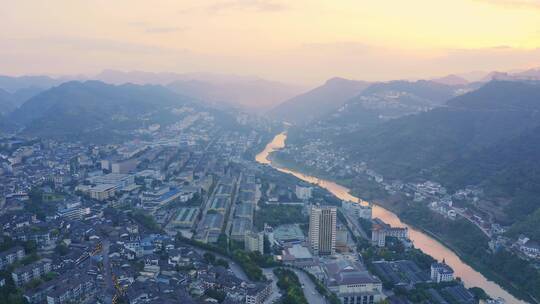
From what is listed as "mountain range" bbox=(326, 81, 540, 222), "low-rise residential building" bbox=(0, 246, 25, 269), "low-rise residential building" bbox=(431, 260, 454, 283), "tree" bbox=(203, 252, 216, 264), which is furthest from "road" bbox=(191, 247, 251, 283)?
"mountain range" bbox=(326, 81, 540, 222)

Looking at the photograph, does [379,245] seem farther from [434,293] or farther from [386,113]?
[386,113]

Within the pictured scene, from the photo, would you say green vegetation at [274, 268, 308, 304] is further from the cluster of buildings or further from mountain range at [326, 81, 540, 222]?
mountain range at [326, 81, 540, 222]

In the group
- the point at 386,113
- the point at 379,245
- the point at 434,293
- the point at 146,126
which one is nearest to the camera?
the point at 434,293

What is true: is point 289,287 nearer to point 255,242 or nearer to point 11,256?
point 255,242

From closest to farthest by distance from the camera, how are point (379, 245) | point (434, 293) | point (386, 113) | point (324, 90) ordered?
point (434, 293), point (379, 245), point (386, 113), point (324, 90)

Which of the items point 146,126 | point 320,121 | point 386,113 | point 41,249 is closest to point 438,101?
point 386,113

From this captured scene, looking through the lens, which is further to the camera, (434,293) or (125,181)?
(125,181)
